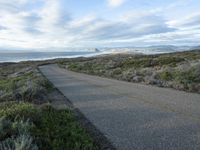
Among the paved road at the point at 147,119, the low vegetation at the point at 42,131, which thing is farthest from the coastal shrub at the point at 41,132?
the paved road at the point at 147,119

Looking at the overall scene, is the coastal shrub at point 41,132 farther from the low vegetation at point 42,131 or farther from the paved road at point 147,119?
the paved road at point 147,119

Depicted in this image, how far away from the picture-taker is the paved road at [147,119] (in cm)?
633

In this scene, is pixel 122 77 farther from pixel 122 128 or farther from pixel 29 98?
pixel 122 128

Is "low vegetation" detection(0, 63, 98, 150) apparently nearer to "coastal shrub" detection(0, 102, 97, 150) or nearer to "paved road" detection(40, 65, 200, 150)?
"coastal shrub" detection(0, 102, 97, 150)

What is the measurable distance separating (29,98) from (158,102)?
5.71 metres

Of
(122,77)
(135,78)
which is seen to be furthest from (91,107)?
(122,77)

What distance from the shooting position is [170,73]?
19.3 metres

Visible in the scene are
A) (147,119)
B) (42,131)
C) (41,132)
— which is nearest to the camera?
(41,132)

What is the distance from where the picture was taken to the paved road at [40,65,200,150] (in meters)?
6.33

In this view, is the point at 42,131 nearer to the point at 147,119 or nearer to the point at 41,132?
the point at 41,132

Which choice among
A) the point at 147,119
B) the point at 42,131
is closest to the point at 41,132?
the point at 42,131

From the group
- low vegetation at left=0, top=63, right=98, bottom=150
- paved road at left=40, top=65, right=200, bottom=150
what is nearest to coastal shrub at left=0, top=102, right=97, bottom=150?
low vegetation at left=0, top=63, right=98, bottom=150

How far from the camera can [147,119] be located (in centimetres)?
837

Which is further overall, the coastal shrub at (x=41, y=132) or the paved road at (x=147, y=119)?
the paved road at (x=147, y=119)
